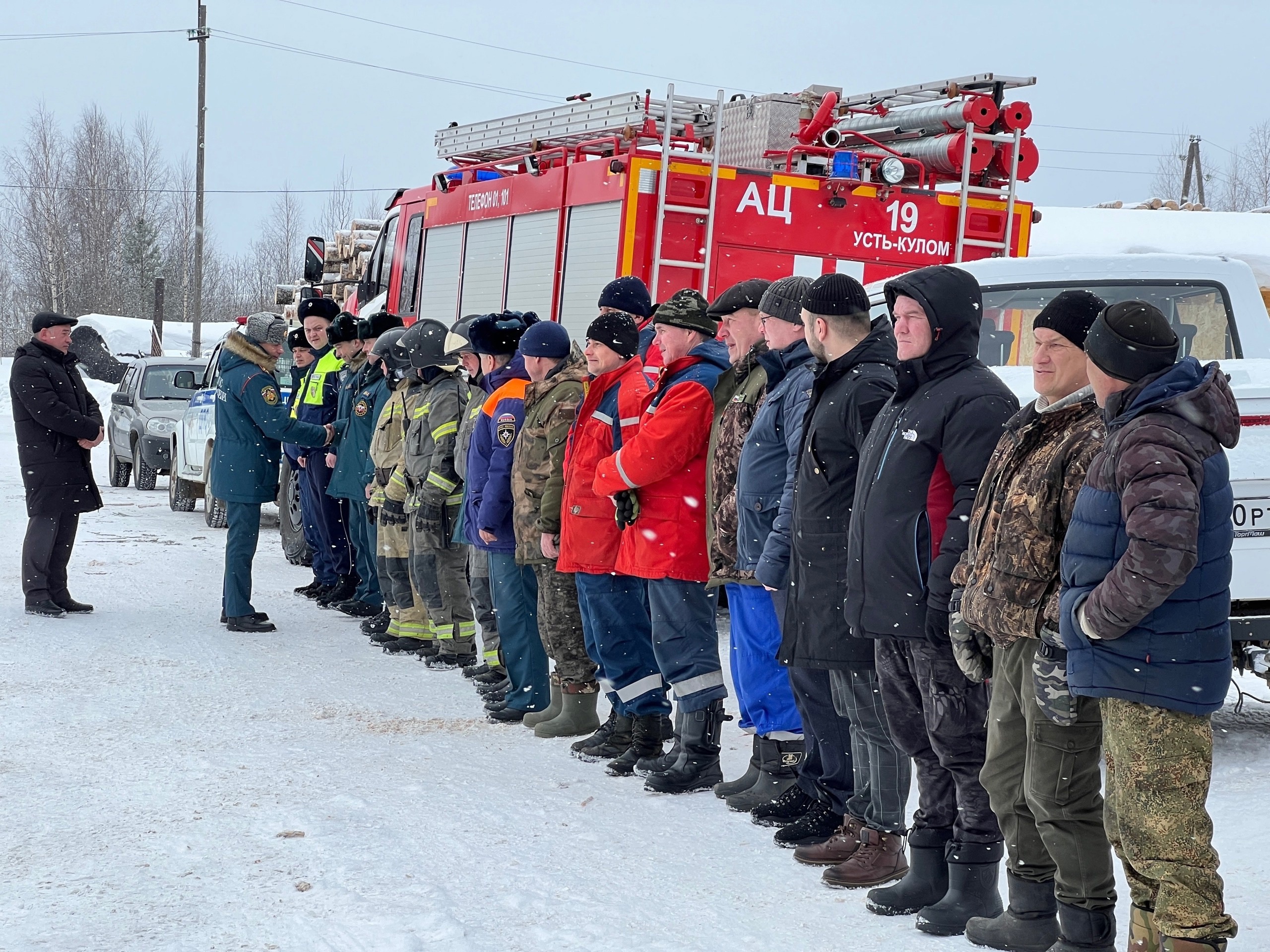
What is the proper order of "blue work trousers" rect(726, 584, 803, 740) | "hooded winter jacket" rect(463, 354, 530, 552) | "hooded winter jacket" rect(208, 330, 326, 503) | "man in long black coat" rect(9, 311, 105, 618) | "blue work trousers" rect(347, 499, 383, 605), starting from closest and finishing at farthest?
"blue work trousers" rect(726, 584, 803, 740) → "hooded winter jacket" rect(463, 354, 530, 552) → "hooded winter jacket" rect(208, 330, 326, 503) → "man in long black coat" rect(9, 311, 105, 618) → "blue work trousers" rect(347, 499, 383, 605)

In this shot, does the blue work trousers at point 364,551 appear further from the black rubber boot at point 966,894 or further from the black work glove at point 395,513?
the black rubber boot at point 966,894

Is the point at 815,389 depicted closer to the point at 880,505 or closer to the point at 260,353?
the point at 880,505

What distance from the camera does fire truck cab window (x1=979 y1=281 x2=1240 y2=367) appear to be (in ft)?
20.9

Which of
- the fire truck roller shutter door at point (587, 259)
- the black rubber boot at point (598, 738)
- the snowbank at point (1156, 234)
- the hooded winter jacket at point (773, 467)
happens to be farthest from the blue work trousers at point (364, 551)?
the snowbank at point (1156, 234)

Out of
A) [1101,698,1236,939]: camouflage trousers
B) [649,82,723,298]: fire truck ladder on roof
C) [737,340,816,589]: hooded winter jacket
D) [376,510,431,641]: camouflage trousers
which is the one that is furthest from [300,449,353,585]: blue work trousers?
[1101,698,1236,939]: camouflage trousers

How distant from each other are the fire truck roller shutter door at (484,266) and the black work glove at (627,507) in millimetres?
6069

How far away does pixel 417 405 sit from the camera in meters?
8.14

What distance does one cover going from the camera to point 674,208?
9.59m

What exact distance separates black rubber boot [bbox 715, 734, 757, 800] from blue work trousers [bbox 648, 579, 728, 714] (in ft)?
1.03

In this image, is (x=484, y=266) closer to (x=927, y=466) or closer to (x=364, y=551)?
(x=364, y=551)

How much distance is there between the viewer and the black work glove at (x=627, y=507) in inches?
224

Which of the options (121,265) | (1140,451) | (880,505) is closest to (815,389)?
(880,505)

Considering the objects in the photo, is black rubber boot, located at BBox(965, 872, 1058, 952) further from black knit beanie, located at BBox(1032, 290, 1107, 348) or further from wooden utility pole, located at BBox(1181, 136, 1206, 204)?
wooden utility pole, located at BBox(1181, 136, 1206, 204)

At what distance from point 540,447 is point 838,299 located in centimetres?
225
